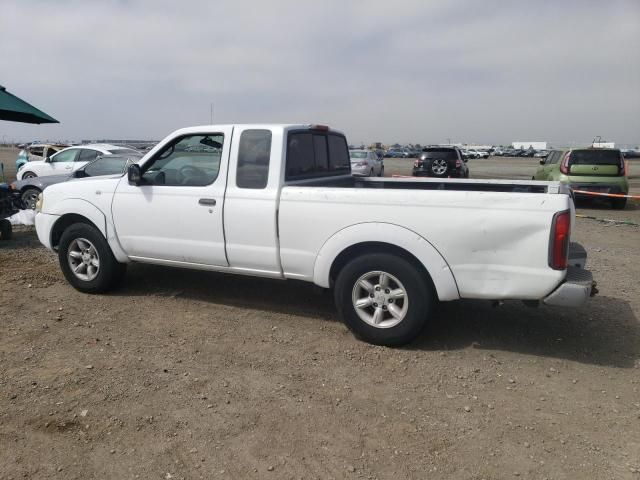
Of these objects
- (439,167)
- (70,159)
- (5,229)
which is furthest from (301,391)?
(439,167)

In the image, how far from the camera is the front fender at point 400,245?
13.0ft

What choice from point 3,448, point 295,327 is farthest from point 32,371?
point 295,327

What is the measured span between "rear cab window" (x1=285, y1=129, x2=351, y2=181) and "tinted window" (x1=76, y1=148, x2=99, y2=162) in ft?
35.1

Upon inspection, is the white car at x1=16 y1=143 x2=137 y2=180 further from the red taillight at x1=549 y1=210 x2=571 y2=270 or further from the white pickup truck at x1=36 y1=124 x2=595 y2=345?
the red taillight at x1=549 y1=210 x2=571 y2=270

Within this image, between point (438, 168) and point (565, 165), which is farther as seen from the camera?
Result: point (438, 168)

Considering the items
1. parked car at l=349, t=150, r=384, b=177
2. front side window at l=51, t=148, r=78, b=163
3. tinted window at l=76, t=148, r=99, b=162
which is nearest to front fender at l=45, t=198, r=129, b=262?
tinted window at l=76, t=148, r=99, b=162

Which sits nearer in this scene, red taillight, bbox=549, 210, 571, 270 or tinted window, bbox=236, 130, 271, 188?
red taillight, bbox=549, 210, 571, 270

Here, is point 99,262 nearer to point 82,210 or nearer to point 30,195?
point 82,210

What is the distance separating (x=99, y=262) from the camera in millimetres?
5461

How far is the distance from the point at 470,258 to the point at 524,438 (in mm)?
1318

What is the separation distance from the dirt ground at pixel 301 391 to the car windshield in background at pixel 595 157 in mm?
9110

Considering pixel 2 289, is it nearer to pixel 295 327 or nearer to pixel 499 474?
pixel 295 327

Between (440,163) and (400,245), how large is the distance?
16.3 m

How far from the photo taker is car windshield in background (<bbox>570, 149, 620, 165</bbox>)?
13.5 metres
